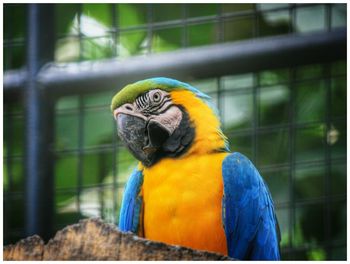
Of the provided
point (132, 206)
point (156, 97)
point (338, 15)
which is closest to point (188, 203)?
point (132, 206)

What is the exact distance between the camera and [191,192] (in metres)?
1.28

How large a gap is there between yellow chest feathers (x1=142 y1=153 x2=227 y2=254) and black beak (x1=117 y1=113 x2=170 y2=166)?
0.17 feet

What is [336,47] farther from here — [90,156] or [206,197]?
[90,156]

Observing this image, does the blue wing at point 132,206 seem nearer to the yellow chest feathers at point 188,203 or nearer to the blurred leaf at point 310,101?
the yellow chest feathers at point 188,203

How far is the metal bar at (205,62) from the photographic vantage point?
136cm

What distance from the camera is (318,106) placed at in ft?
4.85

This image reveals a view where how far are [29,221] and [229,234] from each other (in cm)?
46

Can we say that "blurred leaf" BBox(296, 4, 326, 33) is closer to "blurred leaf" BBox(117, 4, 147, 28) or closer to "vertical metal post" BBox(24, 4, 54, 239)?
"blurred leaf" BBox(117, 4, 147, 28)

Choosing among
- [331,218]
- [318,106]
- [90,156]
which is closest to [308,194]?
[331,218]

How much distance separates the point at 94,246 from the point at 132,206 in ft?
0.82

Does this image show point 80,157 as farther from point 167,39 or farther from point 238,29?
point 238,29

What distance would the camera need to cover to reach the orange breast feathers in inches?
50.3

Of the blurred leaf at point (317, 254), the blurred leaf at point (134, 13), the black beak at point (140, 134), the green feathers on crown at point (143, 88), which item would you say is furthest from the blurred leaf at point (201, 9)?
the blurred leaf at point (317, 254)

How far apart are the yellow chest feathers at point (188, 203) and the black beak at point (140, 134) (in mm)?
51
